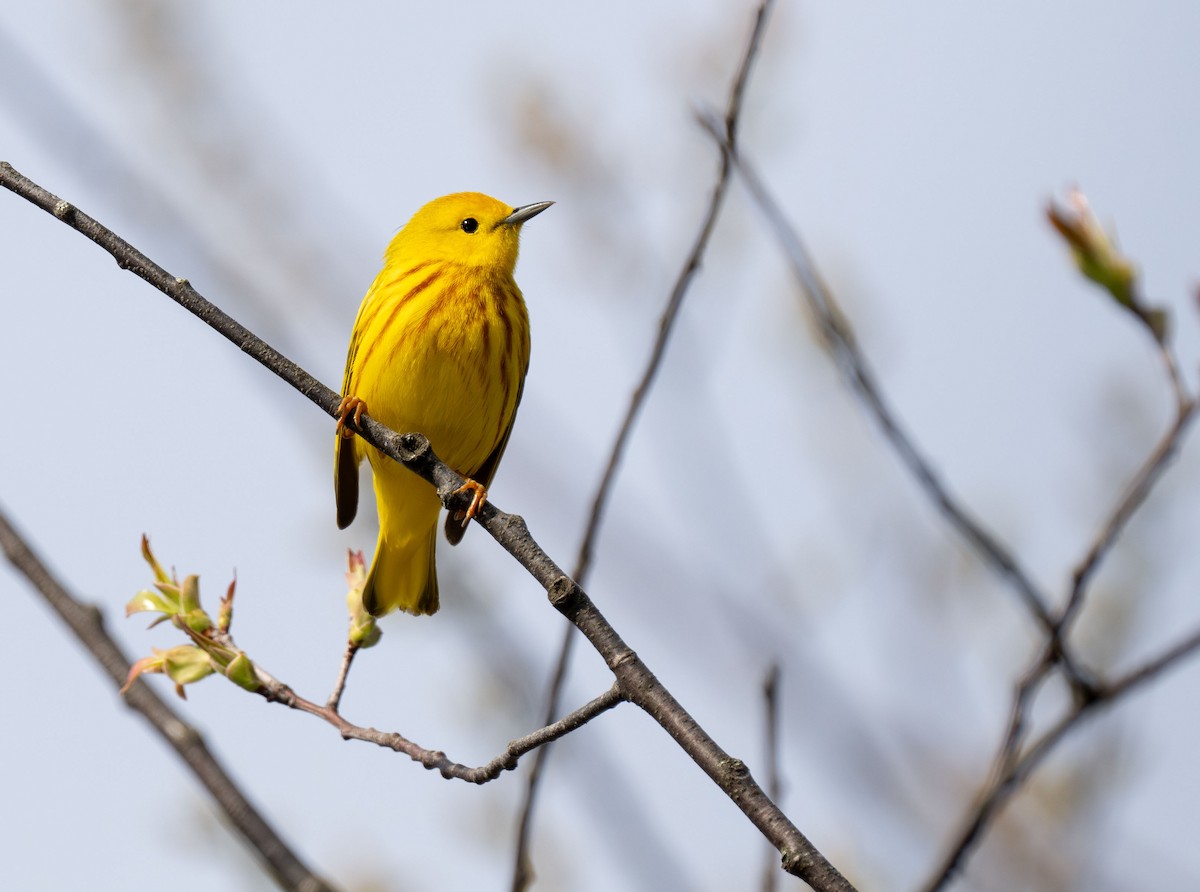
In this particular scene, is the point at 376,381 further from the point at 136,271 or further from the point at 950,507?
the point at 950,507

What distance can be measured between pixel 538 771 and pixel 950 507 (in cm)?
109

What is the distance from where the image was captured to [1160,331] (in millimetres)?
2170

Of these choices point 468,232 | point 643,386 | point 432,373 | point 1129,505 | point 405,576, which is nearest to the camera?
point 1129,505

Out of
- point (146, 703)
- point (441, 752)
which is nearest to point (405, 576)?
point (146, 703)

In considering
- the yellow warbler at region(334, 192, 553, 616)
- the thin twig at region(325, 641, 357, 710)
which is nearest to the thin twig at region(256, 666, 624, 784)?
the thin twig at region(325, 641, 357, 710)

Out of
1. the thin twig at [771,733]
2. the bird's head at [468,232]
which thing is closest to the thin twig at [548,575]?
the thin twig at [771,733]

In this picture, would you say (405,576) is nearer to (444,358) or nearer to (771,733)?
(444,358)

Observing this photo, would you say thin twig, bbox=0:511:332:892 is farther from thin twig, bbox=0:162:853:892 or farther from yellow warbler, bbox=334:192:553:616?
yellow warbler, bbox=334:192:553:616

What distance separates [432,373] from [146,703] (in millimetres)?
1648

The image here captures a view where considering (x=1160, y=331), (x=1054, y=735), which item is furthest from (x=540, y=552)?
(x=1160, y=331)

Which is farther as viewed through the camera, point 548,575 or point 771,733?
point 771,733

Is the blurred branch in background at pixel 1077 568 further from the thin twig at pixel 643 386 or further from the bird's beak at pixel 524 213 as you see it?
the bird's beak at pixel 524 213

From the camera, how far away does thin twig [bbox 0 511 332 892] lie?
2.52 m

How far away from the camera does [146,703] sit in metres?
2.76
